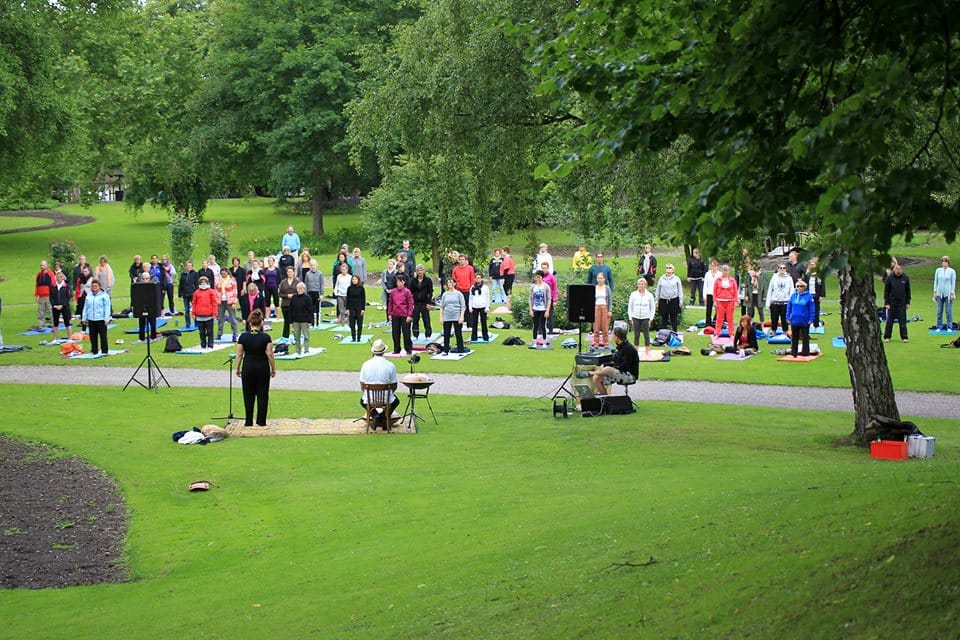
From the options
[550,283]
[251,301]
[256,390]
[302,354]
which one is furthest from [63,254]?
[256,390]

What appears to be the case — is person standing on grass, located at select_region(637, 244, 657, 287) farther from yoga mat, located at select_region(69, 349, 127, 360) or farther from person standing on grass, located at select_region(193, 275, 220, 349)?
yoga mat, located at select_region(69, 349, 127, 360)

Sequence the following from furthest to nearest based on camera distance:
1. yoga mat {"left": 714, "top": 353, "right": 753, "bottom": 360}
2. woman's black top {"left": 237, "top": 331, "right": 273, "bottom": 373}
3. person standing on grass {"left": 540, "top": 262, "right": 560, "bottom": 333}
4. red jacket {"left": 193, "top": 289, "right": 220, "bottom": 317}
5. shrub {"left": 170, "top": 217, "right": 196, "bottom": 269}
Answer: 1. shrub {"left": 170, "top": 217, "right": 196, "bottom": 269}
2. person standing on grass {"left": 540, "top": 262, "right": 560, "bottom": 333}
3. red jacket {"left": 193, "top": 289, "right": 220, "bottom": 317}
4. yoga mat {"left": 714, "top": 353, "right": 753, "bottom": 360}
5. woman's black top {"left": 237, "top": 331, "right": 273, "bottom": 373}

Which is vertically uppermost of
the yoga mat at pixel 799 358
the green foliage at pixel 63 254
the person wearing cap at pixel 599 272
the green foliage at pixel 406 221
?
the green foliage at pixel 406 221

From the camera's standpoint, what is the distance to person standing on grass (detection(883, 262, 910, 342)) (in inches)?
1092

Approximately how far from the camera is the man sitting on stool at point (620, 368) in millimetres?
20203

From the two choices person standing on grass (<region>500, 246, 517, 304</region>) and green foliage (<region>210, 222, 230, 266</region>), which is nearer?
person standing on grass (<region>500, 246, 517, 304</region>)

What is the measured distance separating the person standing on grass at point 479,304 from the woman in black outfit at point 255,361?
10.6 meters

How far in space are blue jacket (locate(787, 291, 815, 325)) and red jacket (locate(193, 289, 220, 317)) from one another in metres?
13.3

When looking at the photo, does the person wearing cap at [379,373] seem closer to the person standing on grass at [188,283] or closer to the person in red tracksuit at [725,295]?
the person in red tracksuit at [725,295]

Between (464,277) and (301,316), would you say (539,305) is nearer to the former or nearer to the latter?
(464,277)

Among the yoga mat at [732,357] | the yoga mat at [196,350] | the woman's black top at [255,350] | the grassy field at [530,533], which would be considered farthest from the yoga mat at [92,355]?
the yoga mat at [732,357]

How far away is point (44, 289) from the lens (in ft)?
107

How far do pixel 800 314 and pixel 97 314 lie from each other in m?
16.0

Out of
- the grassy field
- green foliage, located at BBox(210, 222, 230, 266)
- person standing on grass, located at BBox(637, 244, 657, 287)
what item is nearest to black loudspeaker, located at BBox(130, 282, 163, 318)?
Result: the grassy field
